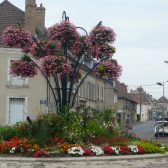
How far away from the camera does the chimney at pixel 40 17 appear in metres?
43.2

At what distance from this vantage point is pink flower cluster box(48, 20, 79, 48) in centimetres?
1756

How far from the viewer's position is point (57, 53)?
18.0 meters

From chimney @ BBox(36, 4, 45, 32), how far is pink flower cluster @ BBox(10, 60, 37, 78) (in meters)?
24.4

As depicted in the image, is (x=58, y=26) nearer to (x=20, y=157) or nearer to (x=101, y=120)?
(x=101, y=120)

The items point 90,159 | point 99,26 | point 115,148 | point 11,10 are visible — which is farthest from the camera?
point 11,10

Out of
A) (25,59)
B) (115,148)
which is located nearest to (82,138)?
(115,148)

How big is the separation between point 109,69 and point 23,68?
9.86 feet

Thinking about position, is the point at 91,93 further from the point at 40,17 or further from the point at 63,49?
the point at 63,49

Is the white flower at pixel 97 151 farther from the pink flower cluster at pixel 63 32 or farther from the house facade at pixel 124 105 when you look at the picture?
the house facade at pixel 124 105

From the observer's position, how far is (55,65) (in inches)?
659

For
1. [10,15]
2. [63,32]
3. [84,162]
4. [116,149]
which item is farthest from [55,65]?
[10,15]

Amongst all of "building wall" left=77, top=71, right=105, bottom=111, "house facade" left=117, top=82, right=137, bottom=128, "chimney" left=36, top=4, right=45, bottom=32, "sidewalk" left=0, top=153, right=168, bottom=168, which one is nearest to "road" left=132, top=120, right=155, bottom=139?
"building wall" left=77, top=71, right=105, bottom=111

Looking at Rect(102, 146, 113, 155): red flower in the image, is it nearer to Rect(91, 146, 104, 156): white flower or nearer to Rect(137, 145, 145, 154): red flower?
Rect(91, 146, 104, 156): white flower

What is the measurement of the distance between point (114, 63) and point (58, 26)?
97.1 inches
